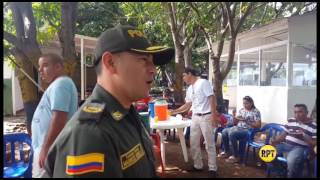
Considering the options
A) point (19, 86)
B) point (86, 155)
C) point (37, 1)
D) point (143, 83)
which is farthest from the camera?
point (19, 86)

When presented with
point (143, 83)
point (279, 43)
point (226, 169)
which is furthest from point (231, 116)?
point (143, 83)

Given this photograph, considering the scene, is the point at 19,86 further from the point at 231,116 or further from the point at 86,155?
the point at 231,116

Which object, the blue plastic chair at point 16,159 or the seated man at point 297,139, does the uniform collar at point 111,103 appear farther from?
the blue plastic chair at point 16,159

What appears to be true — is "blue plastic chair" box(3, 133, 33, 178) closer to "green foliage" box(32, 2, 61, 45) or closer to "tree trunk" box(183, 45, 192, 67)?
"green foliage" box(32, 2, 61, 45)

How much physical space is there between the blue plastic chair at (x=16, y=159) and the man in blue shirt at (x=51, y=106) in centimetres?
17

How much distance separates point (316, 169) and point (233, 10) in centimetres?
96

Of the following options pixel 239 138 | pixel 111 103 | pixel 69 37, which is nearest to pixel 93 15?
pixel 69 37

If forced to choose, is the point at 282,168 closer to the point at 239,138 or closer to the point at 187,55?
the point at 239,138

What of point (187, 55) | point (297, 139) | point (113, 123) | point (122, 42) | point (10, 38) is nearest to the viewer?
point (113, 123)

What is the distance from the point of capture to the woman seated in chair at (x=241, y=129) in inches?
167

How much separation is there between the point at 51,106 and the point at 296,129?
1.53 metres

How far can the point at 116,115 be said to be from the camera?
1002mm

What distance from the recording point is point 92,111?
92cm

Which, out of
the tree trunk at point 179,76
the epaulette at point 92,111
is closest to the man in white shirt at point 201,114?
the tree trunk at point 179,76
